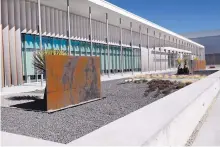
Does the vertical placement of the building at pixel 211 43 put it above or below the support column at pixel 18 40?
above

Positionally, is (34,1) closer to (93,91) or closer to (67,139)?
(93,91)

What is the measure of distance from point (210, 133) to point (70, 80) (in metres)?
4.38

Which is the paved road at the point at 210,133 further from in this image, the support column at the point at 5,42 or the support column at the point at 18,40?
the support column at the point at 18,40

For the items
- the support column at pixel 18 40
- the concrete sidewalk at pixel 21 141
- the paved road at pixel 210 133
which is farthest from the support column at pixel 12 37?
the paved road at pixel 210 133

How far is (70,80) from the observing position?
25.6ft

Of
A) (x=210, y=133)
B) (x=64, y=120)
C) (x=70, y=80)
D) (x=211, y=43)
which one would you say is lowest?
(x=210, y=133)

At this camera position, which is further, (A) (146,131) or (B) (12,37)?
(B) (12,37)

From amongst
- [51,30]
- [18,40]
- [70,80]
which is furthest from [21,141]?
[51,30]

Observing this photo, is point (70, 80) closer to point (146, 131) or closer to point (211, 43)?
point (146, 131)

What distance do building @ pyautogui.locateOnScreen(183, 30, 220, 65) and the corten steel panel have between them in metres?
75.0

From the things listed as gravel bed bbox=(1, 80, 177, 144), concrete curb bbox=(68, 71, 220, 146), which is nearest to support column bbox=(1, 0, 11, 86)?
gravel bed bbox=(1, 80, 177, 144)

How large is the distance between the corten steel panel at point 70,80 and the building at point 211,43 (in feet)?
246

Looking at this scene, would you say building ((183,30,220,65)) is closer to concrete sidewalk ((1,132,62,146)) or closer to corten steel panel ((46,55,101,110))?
corten steel panel ((46,55,101,110))

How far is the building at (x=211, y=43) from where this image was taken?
77537mm
